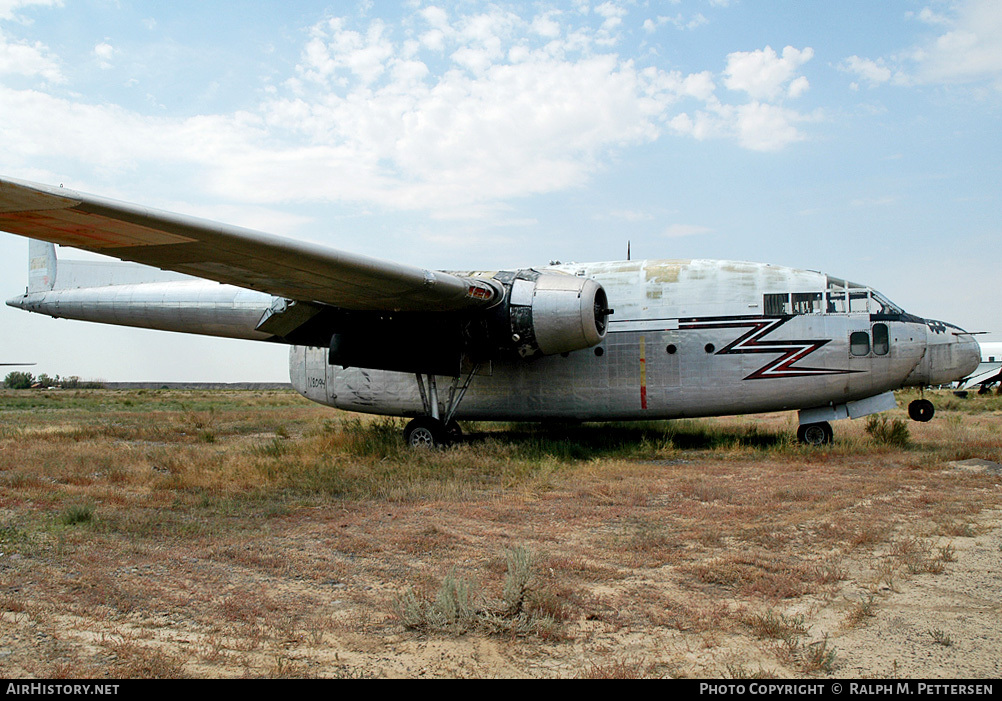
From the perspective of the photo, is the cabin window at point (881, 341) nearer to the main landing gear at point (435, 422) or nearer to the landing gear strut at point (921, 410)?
the landing gear strut at point (921, 410)

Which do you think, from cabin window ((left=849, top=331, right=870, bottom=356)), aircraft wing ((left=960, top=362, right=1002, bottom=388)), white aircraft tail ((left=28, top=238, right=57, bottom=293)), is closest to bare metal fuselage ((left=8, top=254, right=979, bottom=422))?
cabin window ((left=849, top=331, right=870, bottom=356))

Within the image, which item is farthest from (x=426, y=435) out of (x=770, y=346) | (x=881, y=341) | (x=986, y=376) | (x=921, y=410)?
(x=986, y=376)

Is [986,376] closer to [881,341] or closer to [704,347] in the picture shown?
[881,341]

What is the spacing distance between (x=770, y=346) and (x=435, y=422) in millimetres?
5825

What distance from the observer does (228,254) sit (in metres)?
7.87

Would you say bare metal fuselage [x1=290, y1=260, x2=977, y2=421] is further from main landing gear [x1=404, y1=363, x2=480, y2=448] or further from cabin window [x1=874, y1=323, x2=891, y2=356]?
main landing gear [x1=404, y1=363, x2=480, y2=448]

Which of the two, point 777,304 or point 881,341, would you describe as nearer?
point 881,341

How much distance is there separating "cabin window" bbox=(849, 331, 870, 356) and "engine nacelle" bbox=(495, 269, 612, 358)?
3977mm

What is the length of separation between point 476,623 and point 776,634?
155cm

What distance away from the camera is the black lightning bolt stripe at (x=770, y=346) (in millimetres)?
10969

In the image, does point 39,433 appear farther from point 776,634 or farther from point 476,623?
point 776,634

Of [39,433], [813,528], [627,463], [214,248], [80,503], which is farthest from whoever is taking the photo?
[39,433]

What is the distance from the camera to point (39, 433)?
1477cm

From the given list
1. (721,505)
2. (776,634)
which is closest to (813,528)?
(721,505)
